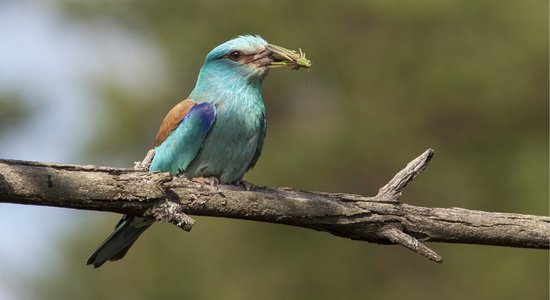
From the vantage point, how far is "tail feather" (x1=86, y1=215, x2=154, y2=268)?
19.4 feet

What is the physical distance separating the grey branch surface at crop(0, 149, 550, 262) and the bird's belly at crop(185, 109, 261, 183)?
33.6 inches

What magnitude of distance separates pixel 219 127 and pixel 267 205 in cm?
131

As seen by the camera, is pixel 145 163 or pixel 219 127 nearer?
pixel 145 163

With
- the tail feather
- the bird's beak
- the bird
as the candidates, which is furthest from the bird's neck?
the tail feather

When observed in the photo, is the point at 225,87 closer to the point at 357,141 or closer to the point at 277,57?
the point at 277,57

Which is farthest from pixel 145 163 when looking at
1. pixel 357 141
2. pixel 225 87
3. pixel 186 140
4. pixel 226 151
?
pixel 357 141

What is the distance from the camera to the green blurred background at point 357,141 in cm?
1358

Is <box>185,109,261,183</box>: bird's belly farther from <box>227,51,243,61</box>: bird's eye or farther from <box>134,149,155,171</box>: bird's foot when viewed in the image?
<box>227,51,243,61</box>: bird's eye

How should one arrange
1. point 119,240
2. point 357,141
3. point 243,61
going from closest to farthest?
point 119,240, point 243,61, point 357,141

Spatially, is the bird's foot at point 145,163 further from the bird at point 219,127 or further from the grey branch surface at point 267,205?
the grey branch surface at point 267,205

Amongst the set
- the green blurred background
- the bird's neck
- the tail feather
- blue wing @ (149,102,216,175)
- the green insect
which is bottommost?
the tail feather

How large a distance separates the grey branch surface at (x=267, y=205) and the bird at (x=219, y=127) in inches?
35.6

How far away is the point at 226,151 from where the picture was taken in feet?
20.3

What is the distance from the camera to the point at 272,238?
1389cm
